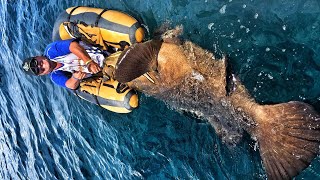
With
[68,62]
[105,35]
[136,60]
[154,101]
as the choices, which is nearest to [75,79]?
[68,62]

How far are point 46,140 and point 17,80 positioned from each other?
6.63ft

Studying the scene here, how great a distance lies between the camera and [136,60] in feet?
17.9

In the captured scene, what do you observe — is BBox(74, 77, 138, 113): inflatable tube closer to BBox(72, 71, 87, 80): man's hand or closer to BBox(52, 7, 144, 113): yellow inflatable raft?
BBox(52, 7, 144, 113): yellow inflatable raft

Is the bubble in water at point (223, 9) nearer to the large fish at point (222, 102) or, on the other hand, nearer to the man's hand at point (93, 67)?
the large fish at point (222, 102)

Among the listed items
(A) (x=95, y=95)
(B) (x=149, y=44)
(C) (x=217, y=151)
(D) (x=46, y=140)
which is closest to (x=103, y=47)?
(A) (x=95, y=95)

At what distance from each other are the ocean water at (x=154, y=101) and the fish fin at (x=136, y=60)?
1214 millimetres

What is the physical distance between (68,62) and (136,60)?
2.08 metres

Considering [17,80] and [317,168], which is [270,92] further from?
[17,80]

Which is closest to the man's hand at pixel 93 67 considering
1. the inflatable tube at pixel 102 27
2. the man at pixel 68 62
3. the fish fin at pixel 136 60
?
the man at pixel 68 62

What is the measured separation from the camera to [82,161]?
937cm

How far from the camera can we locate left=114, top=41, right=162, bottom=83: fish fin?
17.4 ft

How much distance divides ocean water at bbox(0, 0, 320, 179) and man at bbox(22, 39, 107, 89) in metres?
1.39

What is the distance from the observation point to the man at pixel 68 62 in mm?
6668

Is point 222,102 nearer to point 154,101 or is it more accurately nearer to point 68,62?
point 154,101
